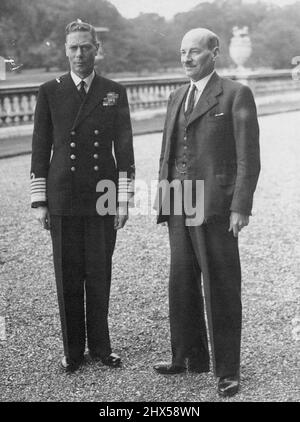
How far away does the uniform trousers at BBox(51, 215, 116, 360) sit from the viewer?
3.81 meters

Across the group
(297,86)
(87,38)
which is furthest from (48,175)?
(297,86)

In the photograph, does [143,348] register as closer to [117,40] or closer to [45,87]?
[45,87]

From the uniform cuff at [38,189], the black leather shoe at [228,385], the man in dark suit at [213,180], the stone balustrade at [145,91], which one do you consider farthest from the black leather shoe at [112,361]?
the stone balustrade at [145,91]

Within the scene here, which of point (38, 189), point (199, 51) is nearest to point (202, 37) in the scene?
point (199, 51)

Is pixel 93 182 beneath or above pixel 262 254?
above

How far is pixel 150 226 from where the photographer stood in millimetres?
7406

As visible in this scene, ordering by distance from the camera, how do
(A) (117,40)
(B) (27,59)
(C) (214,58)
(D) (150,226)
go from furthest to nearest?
(A) (117,40) < (B) (27,59) < (D) (150,226) < (C) (214,58)

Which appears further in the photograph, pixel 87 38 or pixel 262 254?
pixel 262 254

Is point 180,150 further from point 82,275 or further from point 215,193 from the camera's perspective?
point 82,275

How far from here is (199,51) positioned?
131 inches

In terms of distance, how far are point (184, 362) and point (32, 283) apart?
2076 millimetres

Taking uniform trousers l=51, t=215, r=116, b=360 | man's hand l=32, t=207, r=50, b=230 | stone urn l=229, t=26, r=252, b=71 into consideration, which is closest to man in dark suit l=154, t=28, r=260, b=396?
uniform trousers l=51, t=215, r=116, b=360

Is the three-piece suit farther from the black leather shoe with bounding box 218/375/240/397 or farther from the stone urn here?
the stone urn

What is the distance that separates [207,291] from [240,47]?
1521 cm
